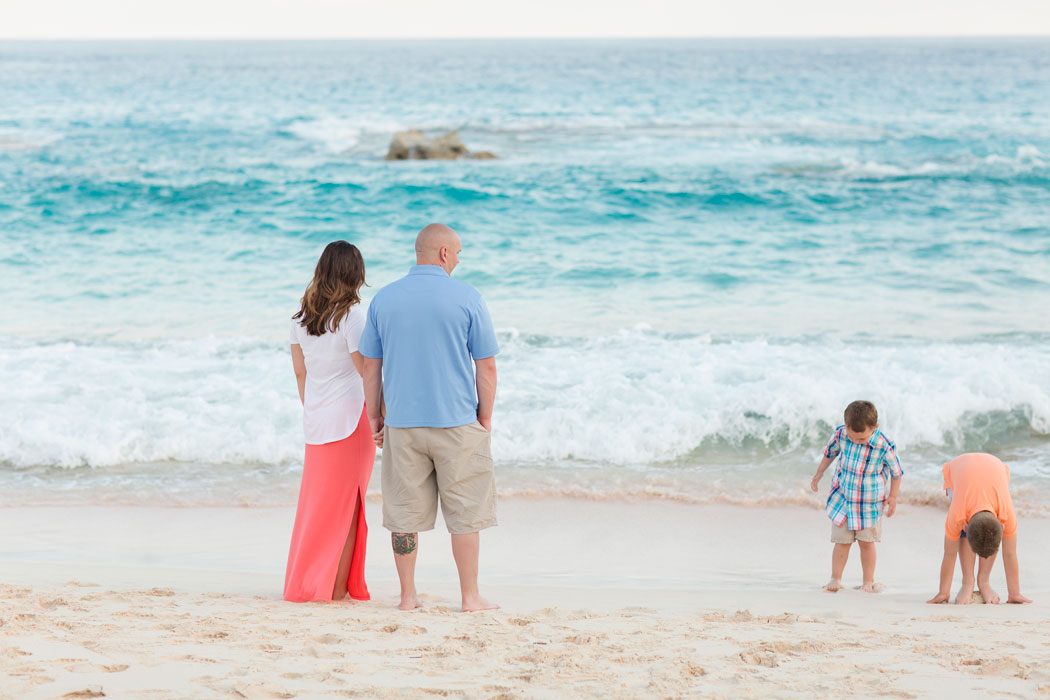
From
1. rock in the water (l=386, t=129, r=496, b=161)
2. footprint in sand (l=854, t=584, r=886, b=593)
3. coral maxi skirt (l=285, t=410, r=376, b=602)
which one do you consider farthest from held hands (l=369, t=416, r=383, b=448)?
rock in the water (l=386, t=129, r=496, b=161)

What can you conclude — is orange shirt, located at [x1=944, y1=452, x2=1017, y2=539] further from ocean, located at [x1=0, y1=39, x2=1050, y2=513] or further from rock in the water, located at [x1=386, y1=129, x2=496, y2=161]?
rock in the water, located at [x1=386, y1=129, x2=496, y2=161]

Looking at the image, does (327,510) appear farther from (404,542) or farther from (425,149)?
(425,149)

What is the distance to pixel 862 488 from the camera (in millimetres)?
4508

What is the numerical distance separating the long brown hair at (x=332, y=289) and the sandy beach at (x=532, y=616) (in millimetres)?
1234

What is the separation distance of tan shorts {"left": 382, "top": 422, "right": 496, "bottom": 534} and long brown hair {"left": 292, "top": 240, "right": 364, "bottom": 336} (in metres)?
0.53


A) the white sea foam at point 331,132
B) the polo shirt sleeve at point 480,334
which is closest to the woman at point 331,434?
the polo shirt sleeve at point 480,334

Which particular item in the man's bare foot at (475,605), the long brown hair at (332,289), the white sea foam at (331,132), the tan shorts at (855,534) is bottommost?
the man's bare foot at (475,605)

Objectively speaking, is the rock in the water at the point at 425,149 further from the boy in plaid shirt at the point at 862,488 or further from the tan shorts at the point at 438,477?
the tan shorts at the point at 438,477

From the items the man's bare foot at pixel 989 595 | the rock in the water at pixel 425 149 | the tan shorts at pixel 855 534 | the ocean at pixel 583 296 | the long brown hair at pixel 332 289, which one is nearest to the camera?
the long brown hair at pixel 332 289

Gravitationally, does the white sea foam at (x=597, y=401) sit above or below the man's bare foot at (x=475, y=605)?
above

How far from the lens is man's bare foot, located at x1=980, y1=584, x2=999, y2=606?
13.9 ft

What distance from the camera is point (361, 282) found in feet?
13.1

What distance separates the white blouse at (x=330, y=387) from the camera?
3936 millimetres

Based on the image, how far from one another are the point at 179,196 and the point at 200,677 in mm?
16696
